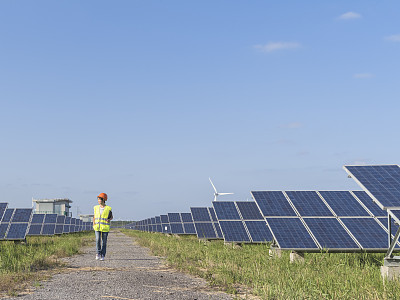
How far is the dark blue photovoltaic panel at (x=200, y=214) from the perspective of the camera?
34.9m

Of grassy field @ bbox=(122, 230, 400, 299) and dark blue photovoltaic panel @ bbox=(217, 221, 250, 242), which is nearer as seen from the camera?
grassy field @ bbox=(122, 230, 400, 299)

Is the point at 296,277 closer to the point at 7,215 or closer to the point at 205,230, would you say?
the point at 205,230

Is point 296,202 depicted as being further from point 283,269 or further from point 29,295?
point 29,295

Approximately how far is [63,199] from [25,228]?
529 feet

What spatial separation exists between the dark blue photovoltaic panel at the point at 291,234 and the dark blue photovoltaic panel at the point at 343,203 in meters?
1.77

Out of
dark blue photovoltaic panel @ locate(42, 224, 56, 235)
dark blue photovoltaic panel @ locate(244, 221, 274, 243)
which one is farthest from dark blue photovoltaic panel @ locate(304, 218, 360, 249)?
dark blue photovoltaic panel @ locate(42, 224, 56, 235)

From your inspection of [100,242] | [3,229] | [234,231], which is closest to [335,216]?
[234,231]

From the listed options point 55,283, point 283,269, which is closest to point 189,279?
point 283,269

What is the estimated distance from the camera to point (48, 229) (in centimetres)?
4041

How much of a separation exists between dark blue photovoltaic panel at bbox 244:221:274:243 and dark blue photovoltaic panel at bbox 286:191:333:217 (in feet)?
10.8

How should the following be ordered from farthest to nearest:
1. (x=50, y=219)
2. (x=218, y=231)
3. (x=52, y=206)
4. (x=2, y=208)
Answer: (x=52, y=206) → (x=50, y=219) → (x=218, y=231) → (x=2, y=208)

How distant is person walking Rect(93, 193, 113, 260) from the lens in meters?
16.8

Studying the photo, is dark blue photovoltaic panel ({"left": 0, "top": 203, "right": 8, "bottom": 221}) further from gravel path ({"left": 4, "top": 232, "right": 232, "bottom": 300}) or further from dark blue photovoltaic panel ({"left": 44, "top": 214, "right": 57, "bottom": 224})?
gravel path ({"left": 4, "top": 232, "right": 232, "bottom": 300})

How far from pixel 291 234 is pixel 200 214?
2263 cm
